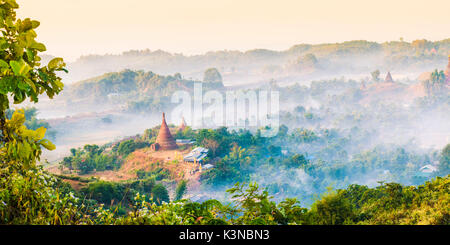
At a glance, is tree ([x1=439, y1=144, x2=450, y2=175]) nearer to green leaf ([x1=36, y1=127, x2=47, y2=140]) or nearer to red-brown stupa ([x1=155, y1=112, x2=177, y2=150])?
red-brown stupa ([x1=155, y1=112, x2=177, y2=150])

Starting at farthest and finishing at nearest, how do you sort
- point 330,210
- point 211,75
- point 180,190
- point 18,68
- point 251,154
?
point 211,75 → point 251,154 → point 180,190 → point 330,210 → point 18,68

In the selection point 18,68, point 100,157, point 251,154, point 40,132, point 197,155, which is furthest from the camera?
point 251,154

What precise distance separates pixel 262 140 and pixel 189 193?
11.9ft

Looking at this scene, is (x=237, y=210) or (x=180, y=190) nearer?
(x=237, y=210)

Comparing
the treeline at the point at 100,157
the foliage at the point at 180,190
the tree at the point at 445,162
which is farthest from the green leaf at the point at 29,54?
the tree at the point at 445,162

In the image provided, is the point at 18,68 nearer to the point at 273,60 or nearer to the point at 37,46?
the point at 37,46

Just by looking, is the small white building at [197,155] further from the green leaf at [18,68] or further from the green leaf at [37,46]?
the green leaf at [18,68]

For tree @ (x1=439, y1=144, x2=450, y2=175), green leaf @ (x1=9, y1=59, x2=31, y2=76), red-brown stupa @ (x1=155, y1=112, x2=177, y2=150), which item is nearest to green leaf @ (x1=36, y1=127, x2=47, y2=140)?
green leaf @ (x1=9, y1=59, x2=31, y2=76)

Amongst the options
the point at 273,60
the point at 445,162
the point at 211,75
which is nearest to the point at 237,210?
the point at 445,162

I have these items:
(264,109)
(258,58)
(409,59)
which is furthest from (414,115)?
(258,58)

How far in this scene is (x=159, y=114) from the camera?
15875 millimetres

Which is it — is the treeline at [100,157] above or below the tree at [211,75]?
below

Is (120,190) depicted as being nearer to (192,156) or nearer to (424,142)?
(192,156)

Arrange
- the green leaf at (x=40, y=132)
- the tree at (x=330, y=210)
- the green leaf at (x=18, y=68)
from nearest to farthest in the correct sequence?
the green leaf at (x=18, y=68) < the green leaf at (x=40, y=132) < the tree at (x=330, y=210)
